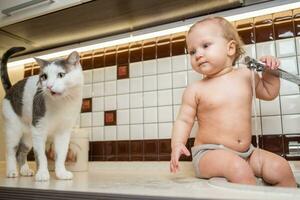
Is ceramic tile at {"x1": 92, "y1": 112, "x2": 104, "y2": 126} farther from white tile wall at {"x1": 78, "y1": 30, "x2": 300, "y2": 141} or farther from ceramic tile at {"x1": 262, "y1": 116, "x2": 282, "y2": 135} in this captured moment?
ceramic tile at {"x1": 262, "y1": 116, "x2": 282, "y2": 135}

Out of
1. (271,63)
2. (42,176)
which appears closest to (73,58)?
(42,176)

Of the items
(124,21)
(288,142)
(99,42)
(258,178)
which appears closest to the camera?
(258,178)

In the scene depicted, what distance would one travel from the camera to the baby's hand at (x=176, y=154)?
2.60ft

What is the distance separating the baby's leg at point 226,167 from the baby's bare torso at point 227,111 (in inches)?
3.0

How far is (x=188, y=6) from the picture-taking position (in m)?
1.06

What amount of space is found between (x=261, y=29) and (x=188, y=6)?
284mm

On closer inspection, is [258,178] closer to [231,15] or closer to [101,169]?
[231,15]

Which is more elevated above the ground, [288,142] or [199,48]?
[199,48]

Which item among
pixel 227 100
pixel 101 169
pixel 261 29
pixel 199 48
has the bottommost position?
pixel 101 169

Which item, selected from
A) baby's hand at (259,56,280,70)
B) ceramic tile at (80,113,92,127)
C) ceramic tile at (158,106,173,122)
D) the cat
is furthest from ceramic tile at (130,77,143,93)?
baby's hand at (259,56,280,70)

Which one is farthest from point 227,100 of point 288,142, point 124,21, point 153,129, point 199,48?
point 124,21

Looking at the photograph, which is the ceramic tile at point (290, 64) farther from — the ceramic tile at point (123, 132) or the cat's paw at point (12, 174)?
the cat's paw at point (12, 174)

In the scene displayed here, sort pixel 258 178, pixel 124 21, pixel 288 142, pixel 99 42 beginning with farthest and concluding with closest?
pixel 99 42 → pixel 124 21 → pixel 288 142 → pixel 258 178

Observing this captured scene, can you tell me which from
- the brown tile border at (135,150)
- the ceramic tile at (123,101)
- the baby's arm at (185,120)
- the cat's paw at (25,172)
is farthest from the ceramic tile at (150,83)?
the cat's paw at (25,172)
